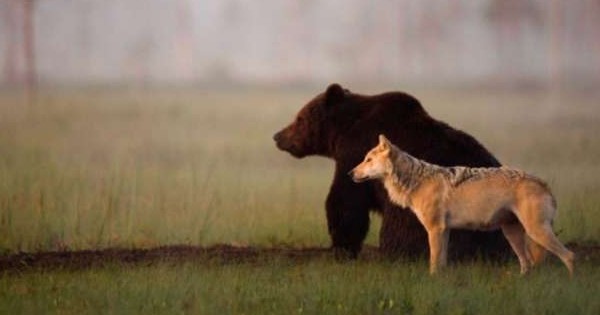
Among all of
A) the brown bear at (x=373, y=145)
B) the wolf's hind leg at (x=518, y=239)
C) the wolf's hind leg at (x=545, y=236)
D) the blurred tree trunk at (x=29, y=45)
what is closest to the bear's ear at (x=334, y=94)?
the brown bear at (x=373, y=145)

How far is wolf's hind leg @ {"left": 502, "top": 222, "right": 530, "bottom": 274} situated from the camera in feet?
27.9

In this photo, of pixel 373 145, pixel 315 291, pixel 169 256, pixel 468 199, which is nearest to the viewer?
pixel 315 291

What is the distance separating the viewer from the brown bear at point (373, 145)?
8.90m

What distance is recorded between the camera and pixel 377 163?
8.52 m

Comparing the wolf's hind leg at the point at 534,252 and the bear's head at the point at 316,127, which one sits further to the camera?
the bear's head at the point at 316,127

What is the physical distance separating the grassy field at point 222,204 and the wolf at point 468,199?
239 millimetres

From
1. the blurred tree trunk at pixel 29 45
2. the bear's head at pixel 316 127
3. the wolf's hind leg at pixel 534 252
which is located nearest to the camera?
the wolf's hind leg at pixel 534 252

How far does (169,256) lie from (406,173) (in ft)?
8.14

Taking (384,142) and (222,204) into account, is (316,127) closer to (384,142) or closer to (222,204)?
(384,142)

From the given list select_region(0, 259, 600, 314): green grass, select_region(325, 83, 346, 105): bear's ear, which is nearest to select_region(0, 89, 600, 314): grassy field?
select_region(0, 259, 600, 314): green grass

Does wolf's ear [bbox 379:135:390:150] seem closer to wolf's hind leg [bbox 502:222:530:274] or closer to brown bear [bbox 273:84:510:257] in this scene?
brown bear [bbox 273:84:510:257]

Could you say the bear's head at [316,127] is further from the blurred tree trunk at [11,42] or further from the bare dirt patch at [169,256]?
the blurred tree trunk at [11,42]

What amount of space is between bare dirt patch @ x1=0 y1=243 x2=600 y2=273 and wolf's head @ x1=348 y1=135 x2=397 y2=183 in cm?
108

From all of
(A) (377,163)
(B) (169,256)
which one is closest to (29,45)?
(B) (169,256)
